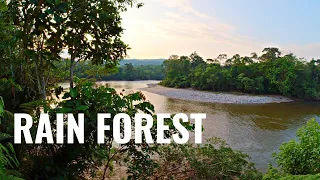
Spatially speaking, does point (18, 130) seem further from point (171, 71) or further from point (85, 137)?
point (171, 71)

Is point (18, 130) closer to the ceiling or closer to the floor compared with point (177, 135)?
closer to the ceiling

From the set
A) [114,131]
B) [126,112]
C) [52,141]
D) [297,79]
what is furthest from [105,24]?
[297,79]

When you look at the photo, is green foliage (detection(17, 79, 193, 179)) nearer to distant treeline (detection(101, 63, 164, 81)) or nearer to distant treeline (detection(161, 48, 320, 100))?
distant treeline (detection(161, 48, 320, 100))

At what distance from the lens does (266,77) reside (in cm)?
3325

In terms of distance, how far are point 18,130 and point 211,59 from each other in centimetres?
4157

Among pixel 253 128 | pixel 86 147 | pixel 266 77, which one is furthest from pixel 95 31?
pixel 266 77

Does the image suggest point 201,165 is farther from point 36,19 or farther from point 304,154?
point 36,19

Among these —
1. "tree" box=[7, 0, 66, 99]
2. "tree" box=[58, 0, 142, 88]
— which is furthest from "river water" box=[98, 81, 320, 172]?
"tree" box=[7, 0, 66, 99]

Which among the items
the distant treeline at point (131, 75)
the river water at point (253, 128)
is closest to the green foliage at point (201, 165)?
the river water at point (253, 128)

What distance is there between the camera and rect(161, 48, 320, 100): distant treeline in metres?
31.2

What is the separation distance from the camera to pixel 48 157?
3904 mm

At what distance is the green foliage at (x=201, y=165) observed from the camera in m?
5.36

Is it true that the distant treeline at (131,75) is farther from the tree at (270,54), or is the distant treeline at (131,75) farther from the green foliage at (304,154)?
the green foliage at (304,154)

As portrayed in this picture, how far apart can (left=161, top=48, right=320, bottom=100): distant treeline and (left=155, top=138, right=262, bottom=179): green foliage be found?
27.4 metres
